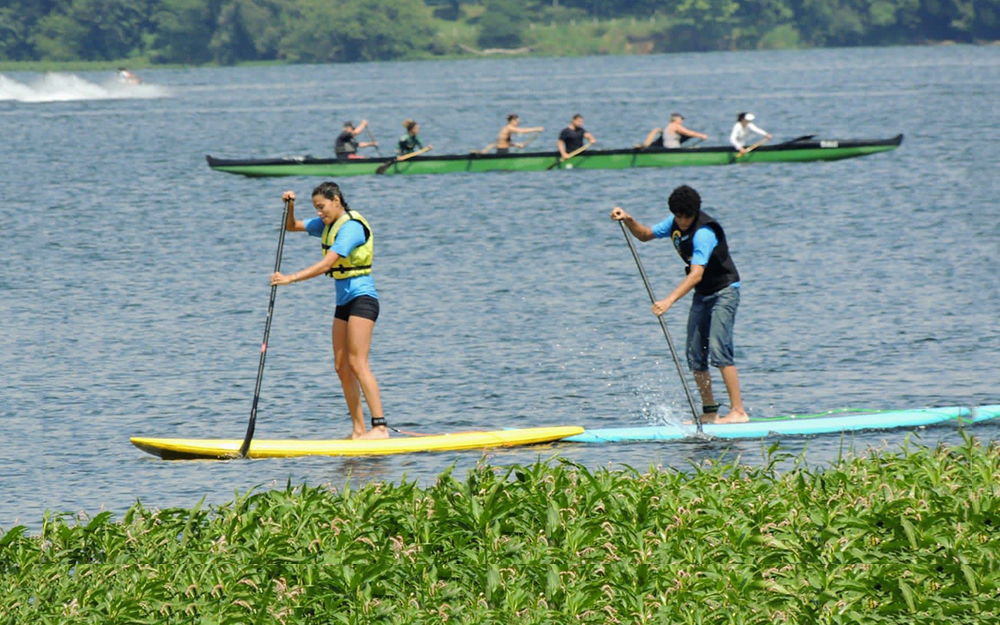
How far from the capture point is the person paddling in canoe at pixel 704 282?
40.6ft

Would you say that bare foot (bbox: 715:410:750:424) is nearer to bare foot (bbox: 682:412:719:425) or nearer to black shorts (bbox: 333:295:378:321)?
bare foot (bbox: 682:412:719:425)

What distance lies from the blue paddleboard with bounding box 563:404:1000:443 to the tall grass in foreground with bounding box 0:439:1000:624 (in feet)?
11.1

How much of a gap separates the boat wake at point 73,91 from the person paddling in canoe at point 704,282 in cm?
9252

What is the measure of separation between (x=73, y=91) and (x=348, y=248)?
105 metres

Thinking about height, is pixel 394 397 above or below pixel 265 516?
below

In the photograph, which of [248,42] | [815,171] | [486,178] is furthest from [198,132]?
[248,42]

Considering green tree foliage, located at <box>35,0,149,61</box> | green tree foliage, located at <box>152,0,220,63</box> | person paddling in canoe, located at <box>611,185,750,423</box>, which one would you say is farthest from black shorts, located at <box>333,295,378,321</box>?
green tree foliage, located at <box>152,0,220,63</box>

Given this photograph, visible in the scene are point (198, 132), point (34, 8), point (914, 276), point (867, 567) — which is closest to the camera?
point (867, 567)

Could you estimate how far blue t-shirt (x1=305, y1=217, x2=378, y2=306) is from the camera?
1220 cm

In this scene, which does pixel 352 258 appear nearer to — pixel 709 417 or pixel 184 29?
pixel 709 417

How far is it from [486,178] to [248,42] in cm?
11874

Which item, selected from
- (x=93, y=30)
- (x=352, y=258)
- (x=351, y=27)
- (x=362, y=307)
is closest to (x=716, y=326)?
(x=362, y=307)

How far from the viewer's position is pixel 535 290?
74.0 ft

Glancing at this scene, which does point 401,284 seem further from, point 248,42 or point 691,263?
point 248,42
